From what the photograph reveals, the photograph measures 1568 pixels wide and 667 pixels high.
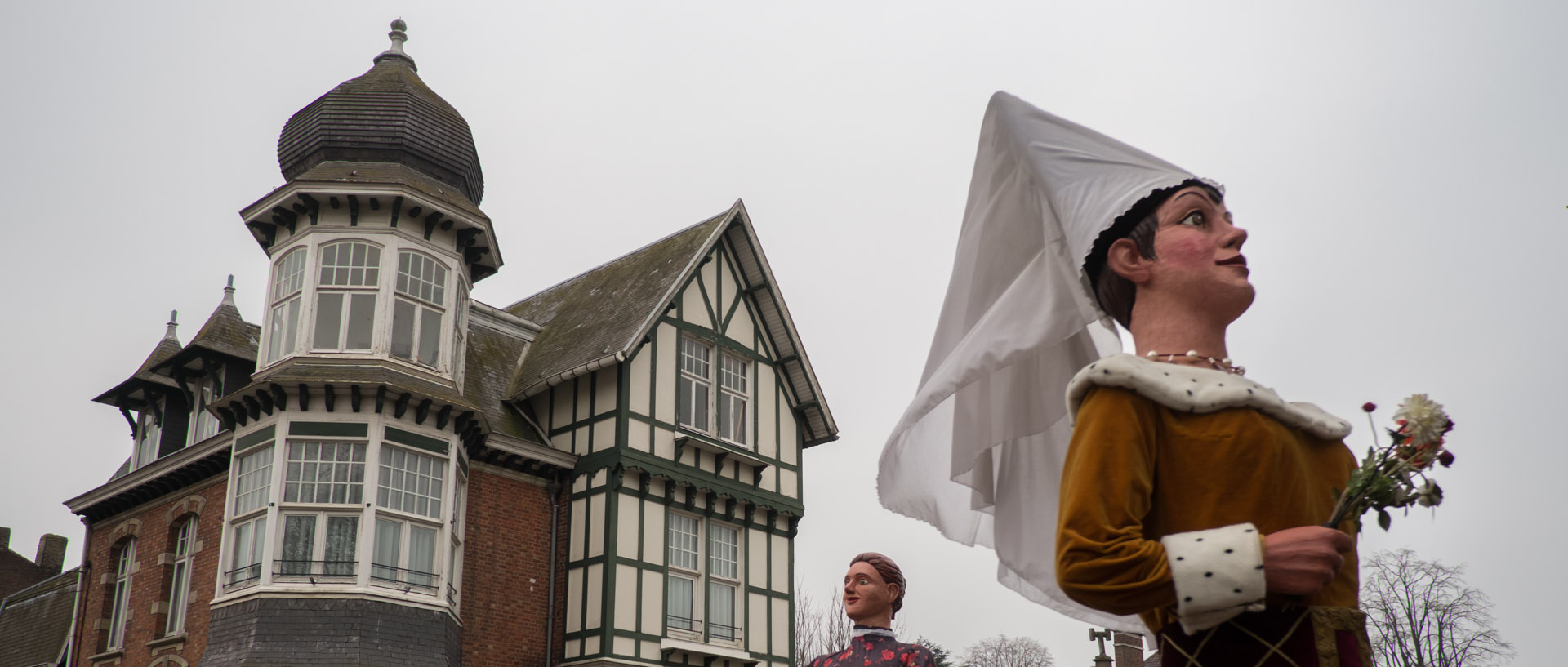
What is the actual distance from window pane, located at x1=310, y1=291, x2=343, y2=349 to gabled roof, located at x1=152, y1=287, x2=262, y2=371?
2.43 metres

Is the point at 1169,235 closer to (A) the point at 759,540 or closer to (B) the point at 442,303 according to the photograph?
(B) the point at 442,303

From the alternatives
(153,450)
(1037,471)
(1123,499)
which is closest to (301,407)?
(153,450)

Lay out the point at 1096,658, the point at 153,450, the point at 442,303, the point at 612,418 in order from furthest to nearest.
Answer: the point at 1096,658
the point at 153,450
the point at 612,418
the point at 442,303

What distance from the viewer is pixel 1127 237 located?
3439 mm

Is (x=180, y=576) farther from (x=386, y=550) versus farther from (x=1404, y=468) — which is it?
(x=1404, y=468)

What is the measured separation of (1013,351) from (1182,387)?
1.95 feet

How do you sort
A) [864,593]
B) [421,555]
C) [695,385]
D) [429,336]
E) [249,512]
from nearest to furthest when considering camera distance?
[864,593] → [249,512] → [421,555] → [429,336] → [695,385]

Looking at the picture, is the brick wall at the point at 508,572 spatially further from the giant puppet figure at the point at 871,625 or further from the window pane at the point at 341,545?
the giant puppet figure at the point at 871,625

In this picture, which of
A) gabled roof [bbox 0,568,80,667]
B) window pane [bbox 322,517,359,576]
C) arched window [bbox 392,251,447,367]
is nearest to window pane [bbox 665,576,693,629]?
window pane [bbox 322,517,359,576]

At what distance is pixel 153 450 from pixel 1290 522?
1888 centimetres

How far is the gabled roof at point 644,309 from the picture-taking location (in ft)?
57.7

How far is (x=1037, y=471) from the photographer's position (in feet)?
13.0

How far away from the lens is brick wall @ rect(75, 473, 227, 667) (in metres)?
15.6

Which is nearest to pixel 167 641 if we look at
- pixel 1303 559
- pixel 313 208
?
pixel 313 208
